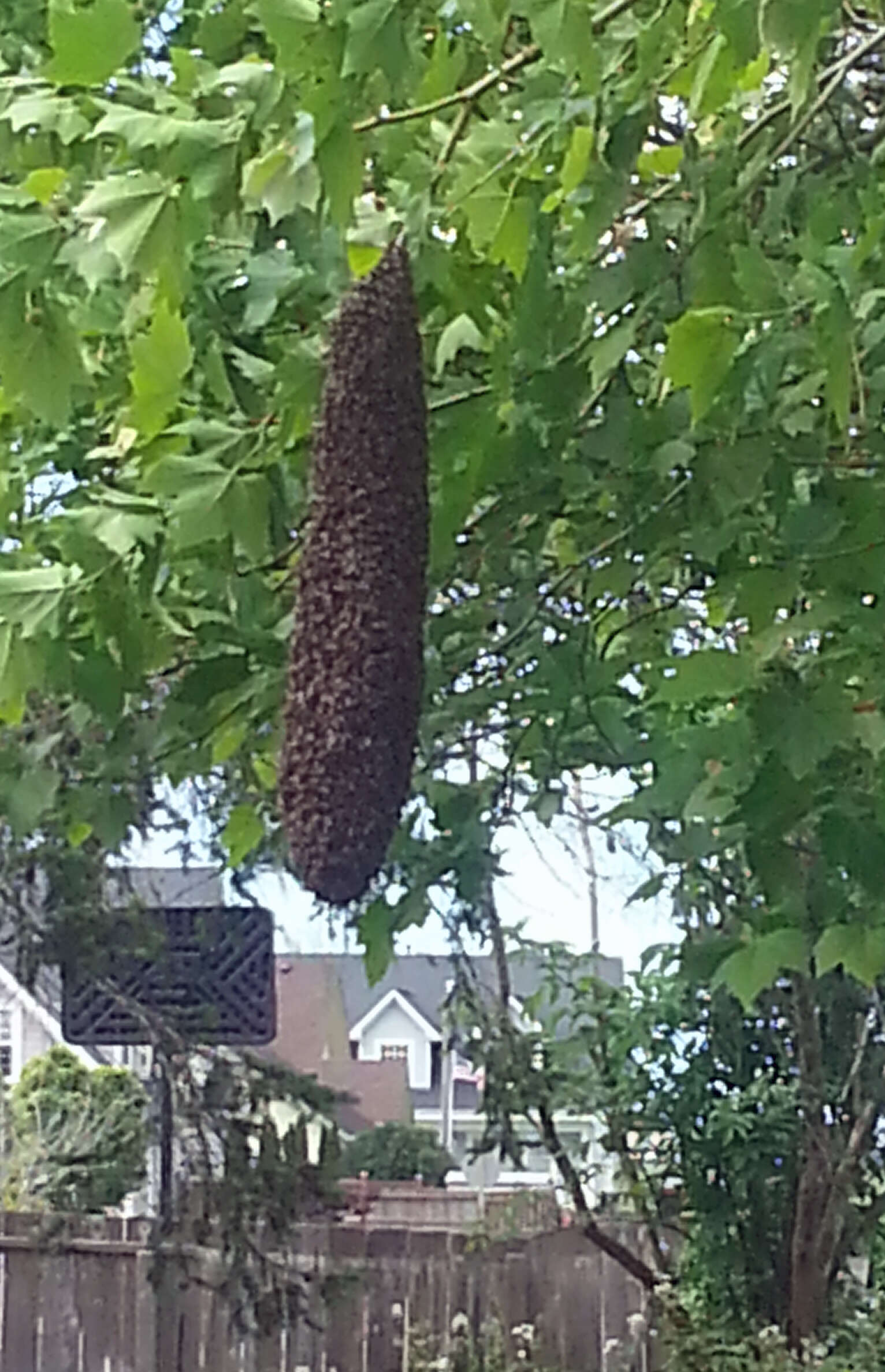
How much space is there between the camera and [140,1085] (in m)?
2.40

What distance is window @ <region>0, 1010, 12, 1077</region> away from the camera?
7.73 ft

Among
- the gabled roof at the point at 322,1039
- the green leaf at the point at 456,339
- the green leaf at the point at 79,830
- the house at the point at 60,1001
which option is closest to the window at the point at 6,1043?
the house at the point at 60,1001

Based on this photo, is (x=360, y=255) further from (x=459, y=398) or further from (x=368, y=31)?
(x=368, y=31)

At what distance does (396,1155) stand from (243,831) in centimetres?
112

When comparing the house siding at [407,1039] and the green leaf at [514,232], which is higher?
the green leaf at [514,232]

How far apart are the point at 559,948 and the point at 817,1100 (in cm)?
40

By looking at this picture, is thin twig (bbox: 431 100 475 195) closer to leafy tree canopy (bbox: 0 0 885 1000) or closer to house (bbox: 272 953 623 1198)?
leafy tree canopy (bbox: 0 0 885 1000)

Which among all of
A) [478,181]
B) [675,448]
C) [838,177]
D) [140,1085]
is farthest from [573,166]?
[140,1085]

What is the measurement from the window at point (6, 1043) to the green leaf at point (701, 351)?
166 centimetres

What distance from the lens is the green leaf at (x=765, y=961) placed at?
119cm

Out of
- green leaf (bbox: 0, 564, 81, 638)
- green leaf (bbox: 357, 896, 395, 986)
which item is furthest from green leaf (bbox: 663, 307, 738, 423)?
green leaf (bbox: 357, 896, 395, 986)

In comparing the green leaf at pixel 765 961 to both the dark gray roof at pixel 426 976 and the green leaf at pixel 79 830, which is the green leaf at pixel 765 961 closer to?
the green leaf at pixel 79 830

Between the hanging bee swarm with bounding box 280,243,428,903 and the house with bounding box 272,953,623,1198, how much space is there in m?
1.67

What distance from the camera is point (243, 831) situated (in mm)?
1484
